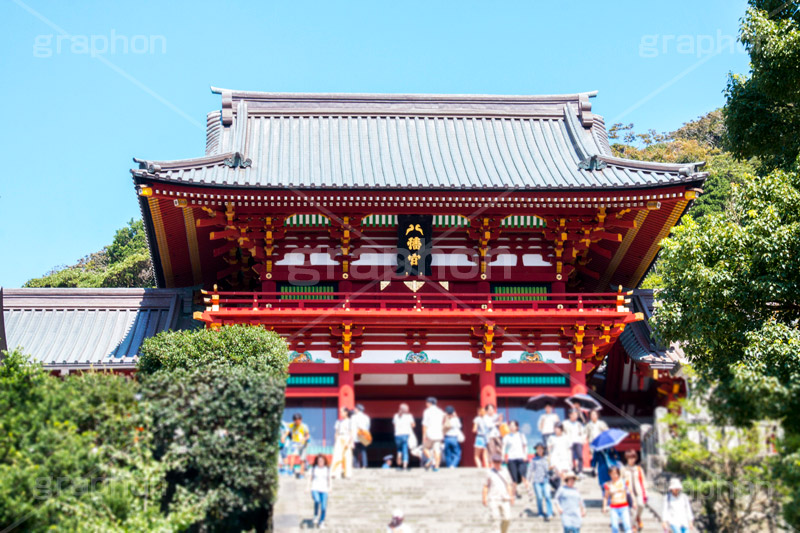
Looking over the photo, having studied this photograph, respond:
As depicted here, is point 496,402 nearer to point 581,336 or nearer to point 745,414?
point 581,336

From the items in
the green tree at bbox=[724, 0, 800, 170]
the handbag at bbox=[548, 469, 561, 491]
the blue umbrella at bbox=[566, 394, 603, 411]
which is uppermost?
the green tree at bbox=[724, 0, 800, 170]

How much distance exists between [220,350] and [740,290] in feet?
31.9

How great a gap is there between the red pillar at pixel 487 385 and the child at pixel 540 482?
494 centimetres

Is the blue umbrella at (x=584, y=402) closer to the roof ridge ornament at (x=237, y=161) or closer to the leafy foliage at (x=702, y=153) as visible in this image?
the roof ridge ornament at (x=237, y=161)

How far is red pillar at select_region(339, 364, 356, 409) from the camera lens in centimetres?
1820

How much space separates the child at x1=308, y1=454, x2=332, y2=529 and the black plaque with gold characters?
23.5 feet

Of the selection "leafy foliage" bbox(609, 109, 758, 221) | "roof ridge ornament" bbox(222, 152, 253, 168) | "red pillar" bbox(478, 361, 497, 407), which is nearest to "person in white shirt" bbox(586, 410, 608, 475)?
"red pillar" bbox(478, 361, 497, 407)

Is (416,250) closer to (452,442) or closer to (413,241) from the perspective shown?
(413,241)

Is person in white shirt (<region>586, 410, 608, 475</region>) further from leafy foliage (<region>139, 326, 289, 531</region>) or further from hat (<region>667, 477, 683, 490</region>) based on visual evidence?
leafy foliage (<region>139, 326, 289, 531</region>)

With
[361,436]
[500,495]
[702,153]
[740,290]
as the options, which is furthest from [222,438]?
[702,153]

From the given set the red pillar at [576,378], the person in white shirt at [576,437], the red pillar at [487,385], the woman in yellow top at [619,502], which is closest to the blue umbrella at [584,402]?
the person in white shirt at [576,437]

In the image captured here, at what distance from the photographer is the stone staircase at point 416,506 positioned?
42.9 ft

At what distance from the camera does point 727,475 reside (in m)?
12.3

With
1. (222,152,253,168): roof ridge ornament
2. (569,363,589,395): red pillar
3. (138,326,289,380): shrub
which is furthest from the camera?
(222,152,253,168): roof ridge ornament
